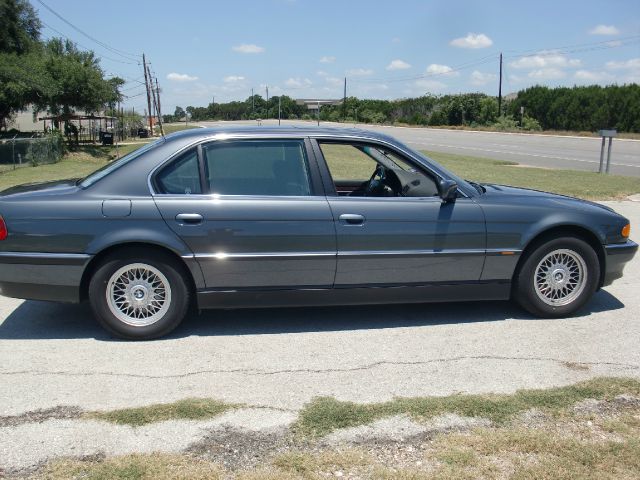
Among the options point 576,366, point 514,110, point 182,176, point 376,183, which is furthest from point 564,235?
point 514,110

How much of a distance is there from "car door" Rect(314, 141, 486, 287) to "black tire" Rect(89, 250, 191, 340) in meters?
1.25

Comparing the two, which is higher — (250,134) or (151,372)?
Answer: (250,134)

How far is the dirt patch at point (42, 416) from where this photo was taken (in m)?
3.51

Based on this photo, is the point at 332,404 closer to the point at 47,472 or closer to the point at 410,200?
the point at 47,472

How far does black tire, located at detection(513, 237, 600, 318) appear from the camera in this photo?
5.21m

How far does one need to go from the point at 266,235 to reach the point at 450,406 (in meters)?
1.87

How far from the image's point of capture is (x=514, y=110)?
60.1 m

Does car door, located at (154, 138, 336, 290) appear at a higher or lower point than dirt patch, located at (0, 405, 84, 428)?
higher

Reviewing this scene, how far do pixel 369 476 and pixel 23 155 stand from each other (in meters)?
→ 26.8

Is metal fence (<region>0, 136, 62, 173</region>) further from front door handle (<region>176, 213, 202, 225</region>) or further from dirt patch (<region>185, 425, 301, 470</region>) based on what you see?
dirt patch (<region>185, 425, 301, 470</region>)

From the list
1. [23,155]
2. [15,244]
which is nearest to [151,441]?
[15,244]

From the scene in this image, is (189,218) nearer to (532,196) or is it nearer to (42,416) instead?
(42,416)

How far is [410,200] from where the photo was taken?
16.5 feet

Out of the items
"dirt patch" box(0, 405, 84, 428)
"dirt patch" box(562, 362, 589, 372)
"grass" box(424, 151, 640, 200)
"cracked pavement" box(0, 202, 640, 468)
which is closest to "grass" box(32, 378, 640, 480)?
"cracked pavement" box(0, 202, 640, 468)
